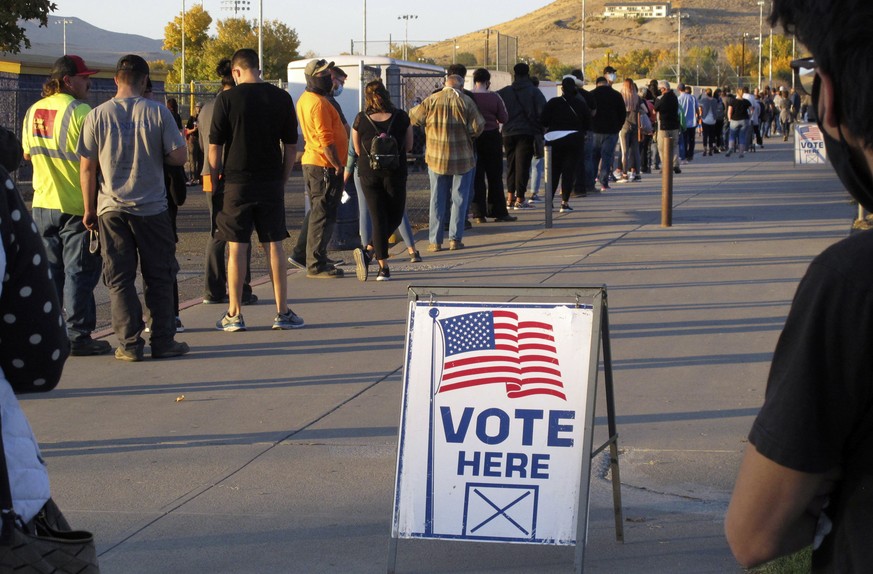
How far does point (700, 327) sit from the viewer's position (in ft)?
27.7

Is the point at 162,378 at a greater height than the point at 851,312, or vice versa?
the point at 851,312

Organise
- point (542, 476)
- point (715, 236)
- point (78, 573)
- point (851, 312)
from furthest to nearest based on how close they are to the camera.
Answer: point (715, 236)
point (542, 476)
point (78, 573)
point (851, 312)

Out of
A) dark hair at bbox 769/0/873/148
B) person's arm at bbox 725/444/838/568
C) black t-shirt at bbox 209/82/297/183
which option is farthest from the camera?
black t-shirt at bbox 209/82/297/183

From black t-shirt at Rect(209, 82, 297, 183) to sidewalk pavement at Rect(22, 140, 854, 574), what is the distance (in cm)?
126

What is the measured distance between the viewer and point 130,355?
7.63 metres

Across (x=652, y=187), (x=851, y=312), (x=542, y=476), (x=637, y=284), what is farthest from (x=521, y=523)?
(x=652, y=187)

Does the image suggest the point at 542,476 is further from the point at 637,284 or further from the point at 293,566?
the point at 637,284

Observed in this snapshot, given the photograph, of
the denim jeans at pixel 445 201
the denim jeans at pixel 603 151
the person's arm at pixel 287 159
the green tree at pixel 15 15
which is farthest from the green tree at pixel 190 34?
the person's arm at pixel 287 159

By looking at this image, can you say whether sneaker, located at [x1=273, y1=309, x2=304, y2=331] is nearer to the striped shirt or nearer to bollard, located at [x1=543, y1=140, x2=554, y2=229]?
the striped shirt

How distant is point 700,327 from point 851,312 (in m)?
7.12

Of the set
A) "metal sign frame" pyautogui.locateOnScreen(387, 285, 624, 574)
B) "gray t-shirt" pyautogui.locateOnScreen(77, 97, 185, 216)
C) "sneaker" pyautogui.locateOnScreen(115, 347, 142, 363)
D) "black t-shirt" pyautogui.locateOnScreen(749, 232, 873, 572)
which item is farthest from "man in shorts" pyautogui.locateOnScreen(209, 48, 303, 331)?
"black t-shirt" pyautogui.locateOnScreen(749, 232, 873, 572)

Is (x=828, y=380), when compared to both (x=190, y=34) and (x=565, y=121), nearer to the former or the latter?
(x=565, y=121)

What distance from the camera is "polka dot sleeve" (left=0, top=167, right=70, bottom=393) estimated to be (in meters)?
2.38

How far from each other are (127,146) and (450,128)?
5.53 meters
